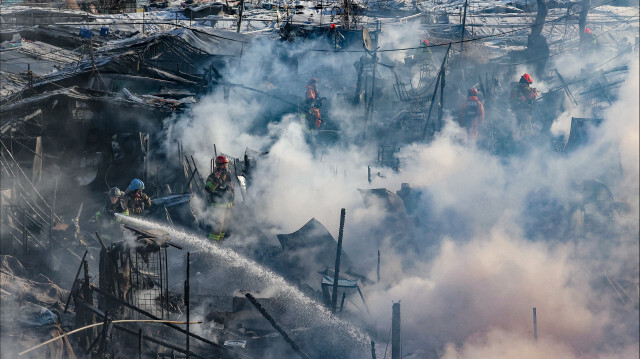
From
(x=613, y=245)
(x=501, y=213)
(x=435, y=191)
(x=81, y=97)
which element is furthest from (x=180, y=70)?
(x=613, y=245)

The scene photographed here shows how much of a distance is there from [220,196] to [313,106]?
655cm

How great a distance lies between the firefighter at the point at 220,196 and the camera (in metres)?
11.3

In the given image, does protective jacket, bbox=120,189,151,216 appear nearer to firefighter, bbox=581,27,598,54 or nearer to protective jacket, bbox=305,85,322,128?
protective jacket, bbox=305,85,322,128

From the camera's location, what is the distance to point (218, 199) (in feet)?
37.6

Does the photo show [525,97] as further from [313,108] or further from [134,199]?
[134,199]

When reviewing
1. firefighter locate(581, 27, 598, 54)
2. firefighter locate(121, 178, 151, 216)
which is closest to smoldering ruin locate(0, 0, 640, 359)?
firefighter locate(121, 178, 151, 216)

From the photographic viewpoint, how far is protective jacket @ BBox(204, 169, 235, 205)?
443 inches

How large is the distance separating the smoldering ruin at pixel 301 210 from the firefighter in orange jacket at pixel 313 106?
73mm

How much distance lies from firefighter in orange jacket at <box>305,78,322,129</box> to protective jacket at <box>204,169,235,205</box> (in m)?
5.73

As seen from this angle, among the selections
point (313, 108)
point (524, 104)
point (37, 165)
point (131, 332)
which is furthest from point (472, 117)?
point (131, 332)

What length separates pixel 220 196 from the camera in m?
11.5

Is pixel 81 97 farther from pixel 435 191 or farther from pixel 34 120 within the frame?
pixel 435 191

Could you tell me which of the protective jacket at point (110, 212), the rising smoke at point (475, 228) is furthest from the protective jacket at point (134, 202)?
the rising smoke at point (475, 228)

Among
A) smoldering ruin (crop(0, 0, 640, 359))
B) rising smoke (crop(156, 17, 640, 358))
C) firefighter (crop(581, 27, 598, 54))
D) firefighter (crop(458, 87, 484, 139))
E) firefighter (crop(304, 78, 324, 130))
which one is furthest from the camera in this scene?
firefighter (crop(581, 27, 598, 54))
